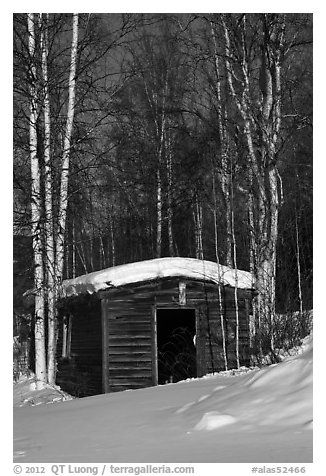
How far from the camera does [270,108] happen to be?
16281 millimetres

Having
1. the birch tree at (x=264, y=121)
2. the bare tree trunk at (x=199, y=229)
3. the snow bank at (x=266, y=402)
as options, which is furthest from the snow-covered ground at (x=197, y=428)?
the bare tree trunk at (x=199, y=229)

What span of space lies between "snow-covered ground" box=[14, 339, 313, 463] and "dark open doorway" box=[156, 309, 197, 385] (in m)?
7.53

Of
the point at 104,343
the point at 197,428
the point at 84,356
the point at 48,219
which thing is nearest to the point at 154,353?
the point at 104,343

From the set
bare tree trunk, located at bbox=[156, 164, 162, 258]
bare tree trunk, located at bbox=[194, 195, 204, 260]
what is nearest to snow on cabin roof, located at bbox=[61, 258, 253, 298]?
bare tree trunk, located at bbox=[194, 195, 204, 260]

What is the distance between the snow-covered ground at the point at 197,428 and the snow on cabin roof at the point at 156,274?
5.85 m

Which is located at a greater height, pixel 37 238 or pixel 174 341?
pixel 37 238

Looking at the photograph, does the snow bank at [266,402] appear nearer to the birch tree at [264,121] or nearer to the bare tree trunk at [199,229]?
the birch tree at [264,121]

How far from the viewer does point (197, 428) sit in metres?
7.00

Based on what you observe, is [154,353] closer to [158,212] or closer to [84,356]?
[84,356]

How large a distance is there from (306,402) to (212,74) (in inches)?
581

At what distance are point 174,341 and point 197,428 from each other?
470 inches

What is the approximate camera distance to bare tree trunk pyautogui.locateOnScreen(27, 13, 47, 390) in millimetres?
14828
